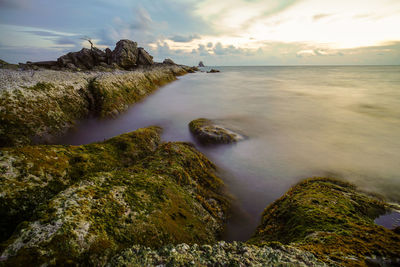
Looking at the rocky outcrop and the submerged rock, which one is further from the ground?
the rocky outcrop

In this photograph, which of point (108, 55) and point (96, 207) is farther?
point (108, 55)

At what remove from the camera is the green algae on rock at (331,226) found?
3807 millimetres

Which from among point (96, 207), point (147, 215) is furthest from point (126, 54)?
point (147, 215)

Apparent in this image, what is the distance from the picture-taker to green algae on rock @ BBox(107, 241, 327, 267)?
129 inches

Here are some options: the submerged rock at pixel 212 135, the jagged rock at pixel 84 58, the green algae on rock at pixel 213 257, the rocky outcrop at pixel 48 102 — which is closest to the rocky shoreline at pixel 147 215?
the green algae on rock at pixel 213 257

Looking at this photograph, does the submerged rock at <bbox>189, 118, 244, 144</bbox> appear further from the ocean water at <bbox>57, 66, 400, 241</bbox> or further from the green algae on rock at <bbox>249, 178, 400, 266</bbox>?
the green algae on rock at <bbox>249, 178, 400, 266</bbox>

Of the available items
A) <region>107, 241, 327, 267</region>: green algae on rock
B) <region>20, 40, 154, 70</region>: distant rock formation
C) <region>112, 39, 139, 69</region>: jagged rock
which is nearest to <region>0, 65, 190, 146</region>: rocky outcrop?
<region>107, 241, 327, 267</region>: green algae on rock

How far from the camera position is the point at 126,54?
48.4 m

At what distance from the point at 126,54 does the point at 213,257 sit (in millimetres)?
54879

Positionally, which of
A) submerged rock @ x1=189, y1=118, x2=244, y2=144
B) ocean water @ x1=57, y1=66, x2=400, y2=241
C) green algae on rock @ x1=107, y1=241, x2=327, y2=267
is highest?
green algae on rock @ x1=107, y1=241, x2=327, y2=267

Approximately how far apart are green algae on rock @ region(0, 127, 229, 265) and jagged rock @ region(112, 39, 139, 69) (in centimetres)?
4706

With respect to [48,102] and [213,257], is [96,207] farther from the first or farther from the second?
[48,102]

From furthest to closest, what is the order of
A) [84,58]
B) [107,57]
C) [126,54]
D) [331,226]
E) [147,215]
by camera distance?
[107,57] < [84,58] < [126,54] < [331,226] < [147,215]

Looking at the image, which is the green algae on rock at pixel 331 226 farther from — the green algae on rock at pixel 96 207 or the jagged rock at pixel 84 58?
the jagged rock at pixel 84 58
